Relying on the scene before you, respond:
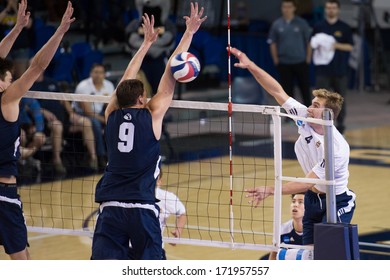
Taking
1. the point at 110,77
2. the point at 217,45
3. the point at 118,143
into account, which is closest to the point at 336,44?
the point at 217,45

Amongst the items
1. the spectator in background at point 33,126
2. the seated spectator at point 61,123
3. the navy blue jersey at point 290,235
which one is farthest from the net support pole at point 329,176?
the seated spectator at point 61,123

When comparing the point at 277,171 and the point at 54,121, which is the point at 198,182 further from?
the point at 277,171

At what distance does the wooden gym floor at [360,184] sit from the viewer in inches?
460

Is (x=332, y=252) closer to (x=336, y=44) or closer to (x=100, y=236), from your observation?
(x=100, y=236)

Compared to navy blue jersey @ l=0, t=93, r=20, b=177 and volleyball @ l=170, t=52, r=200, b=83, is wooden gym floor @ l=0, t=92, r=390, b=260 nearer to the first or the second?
navy blue jersey @ l=0, t=93, r=20, b=177

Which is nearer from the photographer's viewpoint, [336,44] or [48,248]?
[48,248]

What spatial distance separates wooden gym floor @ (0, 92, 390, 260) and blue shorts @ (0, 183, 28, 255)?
A: 205cm

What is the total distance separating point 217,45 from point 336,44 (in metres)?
2.90

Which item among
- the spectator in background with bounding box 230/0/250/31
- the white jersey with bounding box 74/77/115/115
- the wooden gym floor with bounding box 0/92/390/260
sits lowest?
the wooden gym floor with bounding box 0/92/390/260

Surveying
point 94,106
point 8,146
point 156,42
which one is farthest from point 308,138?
point 156,42

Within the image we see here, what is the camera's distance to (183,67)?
28.3ft

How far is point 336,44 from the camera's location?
1936 centimetres

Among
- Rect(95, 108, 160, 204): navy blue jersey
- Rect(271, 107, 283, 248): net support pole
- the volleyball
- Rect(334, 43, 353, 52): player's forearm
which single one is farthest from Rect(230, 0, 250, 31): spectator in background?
Rect(95, 108, 160, 204): navy blue jersey

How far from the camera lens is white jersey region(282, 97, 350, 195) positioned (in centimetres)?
902
